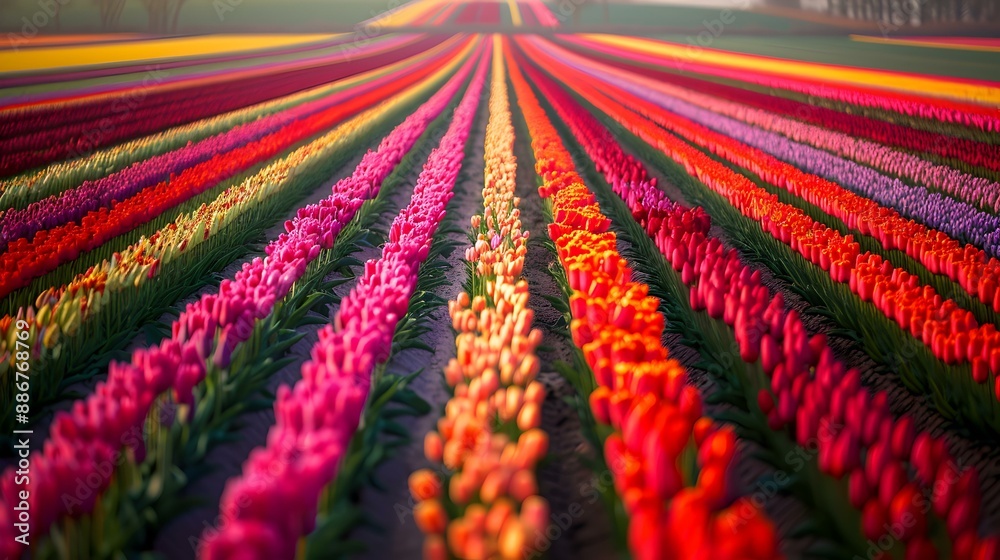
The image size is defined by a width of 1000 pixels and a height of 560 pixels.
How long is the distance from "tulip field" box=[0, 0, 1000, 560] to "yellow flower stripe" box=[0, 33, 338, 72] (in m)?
16.5

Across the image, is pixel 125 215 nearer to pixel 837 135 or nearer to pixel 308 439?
pixel 308 439

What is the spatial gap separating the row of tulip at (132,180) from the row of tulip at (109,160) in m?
0.37

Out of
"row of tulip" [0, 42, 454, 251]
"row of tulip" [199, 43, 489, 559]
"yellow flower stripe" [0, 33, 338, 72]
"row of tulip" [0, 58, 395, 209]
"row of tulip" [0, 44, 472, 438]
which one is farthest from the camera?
"yellow flower stripe" [0, 33, 338, 72]

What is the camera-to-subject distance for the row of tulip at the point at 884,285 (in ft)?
10.6

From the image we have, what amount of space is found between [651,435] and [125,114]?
14.8m

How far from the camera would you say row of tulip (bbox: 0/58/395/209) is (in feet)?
24.5

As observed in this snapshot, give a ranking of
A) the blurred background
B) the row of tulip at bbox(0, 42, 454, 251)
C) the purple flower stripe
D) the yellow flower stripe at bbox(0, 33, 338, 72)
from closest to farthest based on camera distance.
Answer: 1. the row of tulip at bbox(0, 42, 454, 251)
2. the purple flower stripe
3. the yellow flower stripe at bbox(0, 33, 338, 72)
4. the blurred background

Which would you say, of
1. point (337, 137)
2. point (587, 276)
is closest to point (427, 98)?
point (337, 137)

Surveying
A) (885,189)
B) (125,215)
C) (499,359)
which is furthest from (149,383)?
(885,189)

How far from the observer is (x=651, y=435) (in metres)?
2.16

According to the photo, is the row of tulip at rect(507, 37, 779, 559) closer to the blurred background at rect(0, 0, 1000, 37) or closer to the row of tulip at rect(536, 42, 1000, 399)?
the row of tulip at rect(536, 42, 1000, 399)

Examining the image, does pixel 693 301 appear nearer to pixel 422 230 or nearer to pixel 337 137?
pixel 422 230

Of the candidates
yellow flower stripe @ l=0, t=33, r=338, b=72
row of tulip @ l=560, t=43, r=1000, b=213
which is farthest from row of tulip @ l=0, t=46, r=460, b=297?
yellow flower stripe @ l=0, t=33, r=338, b=72

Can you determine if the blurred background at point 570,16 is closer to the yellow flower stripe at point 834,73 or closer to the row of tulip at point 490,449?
the yellow flower stripe at point 834,73
